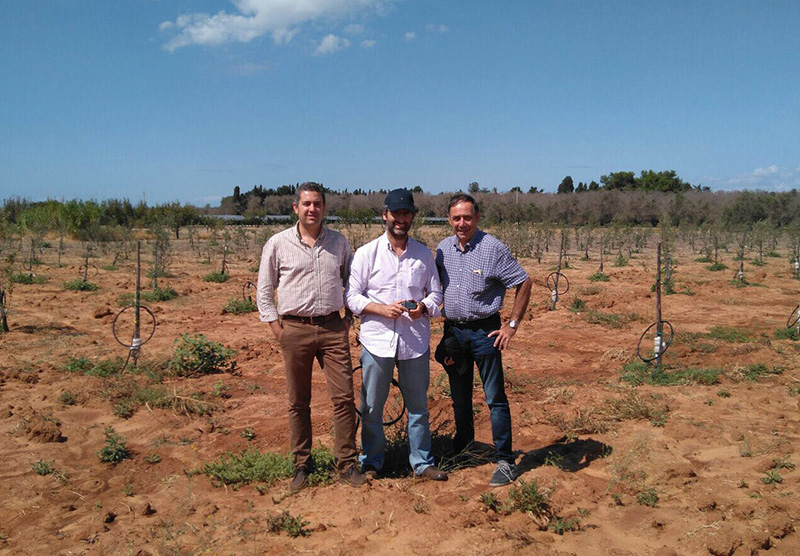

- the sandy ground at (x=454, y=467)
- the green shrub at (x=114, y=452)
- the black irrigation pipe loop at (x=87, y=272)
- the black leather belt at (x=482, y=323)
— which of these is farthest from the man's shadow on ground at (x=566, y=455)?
the black irrigation pipe loop at (x=87, y=272)

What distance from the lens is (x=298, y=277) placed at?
338 centimetres

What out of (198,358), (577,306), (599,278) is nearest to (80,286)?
(198,358)

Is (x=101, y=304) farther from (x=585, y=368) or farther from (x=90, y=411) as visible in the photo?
(x=585, y=368)

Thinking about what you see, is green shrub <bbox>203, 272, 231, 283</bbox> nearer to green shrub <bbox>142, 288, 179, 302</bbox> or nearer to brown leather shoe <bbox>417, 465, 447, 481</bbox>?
green shrub <bbox>142, 288, 179, 302</bbox>

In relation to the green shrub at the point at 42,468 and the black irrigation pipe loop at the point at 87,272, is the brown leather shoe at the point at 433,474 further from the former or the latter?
the black irrigation pipe loop at the point at 87,272

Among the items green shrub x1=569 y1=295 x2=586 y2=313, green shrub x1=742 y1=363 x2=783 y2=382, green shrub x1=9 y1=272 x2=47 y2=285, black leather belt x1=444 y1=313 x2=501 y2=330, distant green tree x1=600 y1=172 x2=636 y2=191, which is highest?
distant green tree x1=600 y1=172 x2=636 y2=191

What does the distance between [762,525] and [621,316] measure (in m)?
7.34

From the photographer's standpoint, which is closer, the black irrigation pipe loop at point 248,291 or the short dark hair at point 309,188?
the short dark hair at point 309,188

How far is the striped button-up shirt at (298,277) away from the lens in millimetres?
3369

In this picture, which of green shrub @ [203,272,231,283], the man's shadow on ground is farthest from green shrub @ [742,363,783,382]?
green shrub @ [203,272,231,283]

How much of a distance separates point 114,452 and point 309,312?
217 centimetres

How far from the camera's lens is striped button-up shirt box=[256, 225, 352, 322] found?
3369 millimetres

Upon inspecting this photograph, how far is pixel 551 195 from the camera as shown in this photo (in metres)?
48.4

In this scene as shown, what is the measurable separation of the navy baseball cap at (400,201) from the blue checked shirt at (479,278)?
0.36 metres
